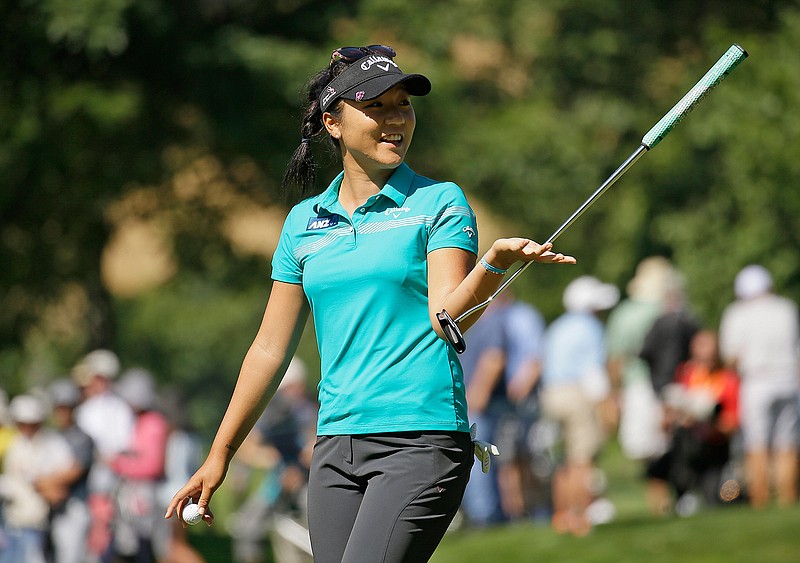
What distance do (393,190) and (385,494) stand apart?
34.3 inches

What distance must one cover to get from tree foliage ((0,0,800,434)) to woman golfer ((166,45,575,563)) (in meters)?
12.0

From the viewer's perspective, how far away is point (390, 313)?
414 cm

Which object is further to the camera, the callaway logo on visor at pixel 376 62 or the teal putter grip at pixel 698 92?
the callaway logo on visor at pixel 376 62

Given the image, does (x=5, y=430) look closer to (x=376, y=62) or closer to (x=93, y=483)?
(x=93, y=483)

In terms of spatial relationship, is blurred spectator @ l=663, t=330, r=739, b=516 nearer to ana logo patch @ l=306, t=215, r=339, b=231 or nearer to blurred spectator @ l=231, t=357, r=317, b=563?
blurred spectator @ l=231, t=357, r=317, b=563

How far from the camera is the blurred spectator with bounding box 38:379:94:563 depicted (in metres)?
12.2

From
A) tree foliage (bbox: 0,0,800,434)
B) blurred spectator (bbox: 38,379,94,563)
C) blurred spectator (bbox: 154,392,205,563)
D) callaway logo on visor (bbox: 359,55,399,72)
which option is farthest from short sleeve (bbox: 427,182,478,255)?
tree foliage (bbox: 0,0,800,434)

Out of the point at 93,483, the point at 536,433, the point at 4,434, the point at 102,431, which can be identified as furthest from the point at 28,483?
the point at 536,433

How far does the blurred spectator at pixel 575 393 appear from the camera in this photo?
11.2 meters

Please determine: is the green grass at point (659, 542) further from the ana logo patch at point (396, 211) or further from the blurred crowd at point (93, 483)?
the ana logo patch at point (396, 211)

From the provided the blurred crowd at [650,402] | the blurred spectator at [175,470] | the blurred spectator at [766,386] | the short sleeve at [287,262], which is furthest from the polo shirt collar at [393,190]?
the blurred spectator at [175,470]

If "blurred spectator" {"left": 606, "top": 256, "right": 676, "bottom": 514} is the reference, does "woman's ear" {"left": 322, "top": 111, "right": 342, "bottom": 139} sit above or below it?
above

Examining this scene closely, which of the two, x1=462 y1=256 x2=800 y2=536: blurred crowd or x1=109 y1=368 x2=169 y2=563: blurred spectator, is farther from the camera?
x1=109 y1=368 x2=169 y2=563: blurred spectator

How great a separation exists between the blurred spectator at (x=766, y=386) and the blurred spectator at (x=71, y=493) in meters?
5.34
